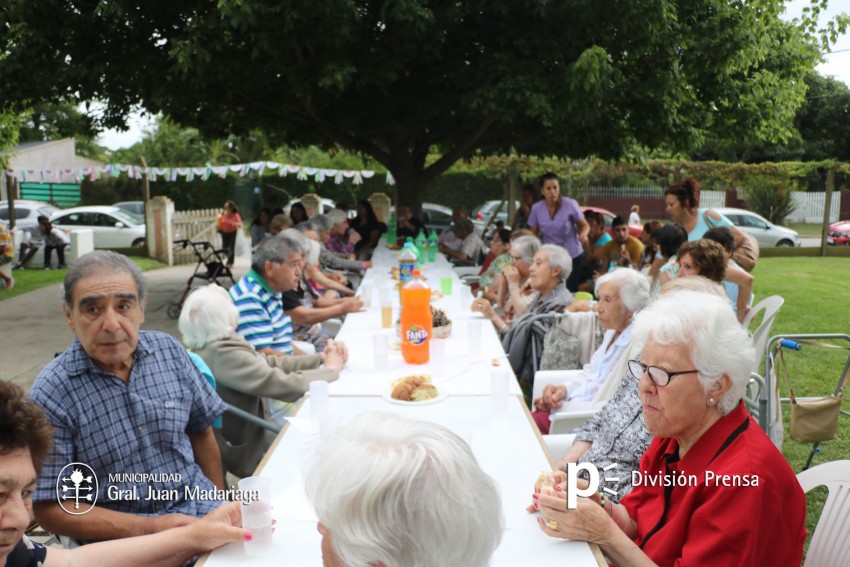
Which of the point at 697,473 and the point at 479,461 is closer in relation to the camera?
the point at 697,473

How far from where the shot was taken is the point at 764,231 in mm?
19203

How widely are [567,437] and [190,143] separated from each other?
118 ft

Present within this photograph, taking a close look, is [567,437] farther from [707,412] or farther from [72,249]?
[72,249]

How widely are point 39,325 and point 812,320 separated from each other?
10228 mm

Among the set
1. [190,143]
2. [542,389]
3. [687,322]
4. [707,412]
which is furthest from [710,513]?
[190,143]

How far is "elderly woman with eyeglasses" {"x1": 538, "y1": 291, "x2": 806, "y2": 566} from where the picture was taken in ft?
5.78

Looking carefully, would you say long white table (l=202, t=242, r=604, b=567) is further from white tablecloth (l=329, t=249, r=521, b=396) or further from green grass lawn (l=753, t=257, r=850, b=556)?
green grass lawn (l=753, t=257, r=850, b=556)

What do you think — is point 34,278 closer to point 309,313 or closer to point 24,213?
point 24,213

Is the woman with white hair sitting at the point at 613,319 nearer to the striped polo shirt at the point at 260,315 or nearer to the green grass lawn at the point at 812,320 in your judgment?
the green grass lawn at the point at 812,320

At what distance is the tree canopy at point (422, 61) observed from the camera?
7.46m

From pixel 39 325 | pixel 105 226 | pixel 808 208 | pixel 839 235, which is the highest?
pixel 808 208

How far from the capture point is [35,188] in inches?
1117

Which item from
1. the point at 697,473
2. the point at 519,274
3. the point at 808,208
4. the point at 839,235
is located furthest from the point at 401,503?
the point at 808,208

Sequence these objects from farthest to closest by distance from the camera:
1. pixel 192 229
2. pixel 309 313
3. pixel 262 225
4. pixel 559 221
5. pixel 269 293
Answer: pixel 192 229, pixel 262 225, pixel 559 221, pixel 309 313, pixel 269 293
